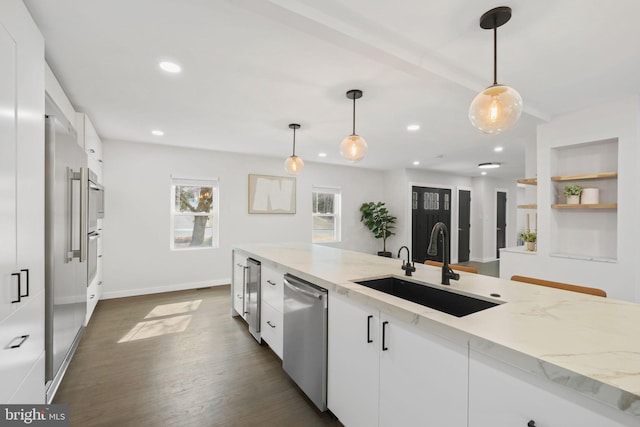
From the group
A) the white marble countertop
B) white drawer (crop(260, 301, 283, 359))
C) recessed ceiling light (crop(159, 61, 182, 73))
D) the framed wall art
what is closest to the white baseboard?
the framed wall art

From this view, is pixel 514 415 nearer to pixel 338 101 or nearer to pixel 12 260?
pixel 12 260

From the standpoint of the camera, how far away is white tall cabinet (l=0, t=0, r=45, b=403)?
1155mm

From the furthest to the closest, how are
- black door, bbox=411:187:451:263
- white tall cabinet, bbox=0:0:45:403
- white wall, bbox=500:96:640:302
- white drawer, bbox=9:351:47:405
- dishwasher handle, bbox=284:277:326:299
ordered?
1. black door, bbox=411:187:451:263
2. white wall, bbox=500:96:640:302
3. dishwasher handle, bbox=284:277:326:299
4. white drawer, bbox=9:351:47:405
5. white tall cabinet, bbox=0:0:45:403

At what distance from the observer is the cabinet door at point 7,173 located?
113 cm

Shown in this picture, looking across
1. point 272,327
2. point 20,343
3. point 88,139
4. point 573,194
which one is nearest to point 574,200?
point 573,194

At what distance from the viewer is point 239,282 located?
3.31 meters

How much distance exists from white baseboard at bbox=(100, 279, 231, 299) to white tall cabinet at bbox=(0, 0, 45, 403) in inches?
125

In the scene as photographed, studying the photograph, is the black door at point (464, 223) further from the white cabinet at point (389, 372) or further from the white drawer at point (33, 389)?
the white drawer at point (33, 389)

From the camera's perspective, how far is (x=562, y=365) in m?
0.78

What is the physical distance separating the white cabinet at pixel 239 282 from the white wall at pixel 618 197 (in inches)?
134

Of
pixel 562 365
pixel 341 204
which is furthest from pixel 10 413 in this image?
pixel 341 204

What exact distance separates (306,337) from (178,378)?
1.17 metres

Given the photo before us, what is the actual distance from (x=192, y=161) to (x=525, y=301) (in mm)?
4955

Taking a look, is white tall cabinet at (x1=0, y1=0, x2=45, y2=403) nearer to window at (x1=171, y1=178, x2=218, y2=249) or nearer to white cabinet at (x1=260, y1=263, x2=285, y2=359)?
white cabinet at (x1=260, y1=263, x2=285, y2=359)
